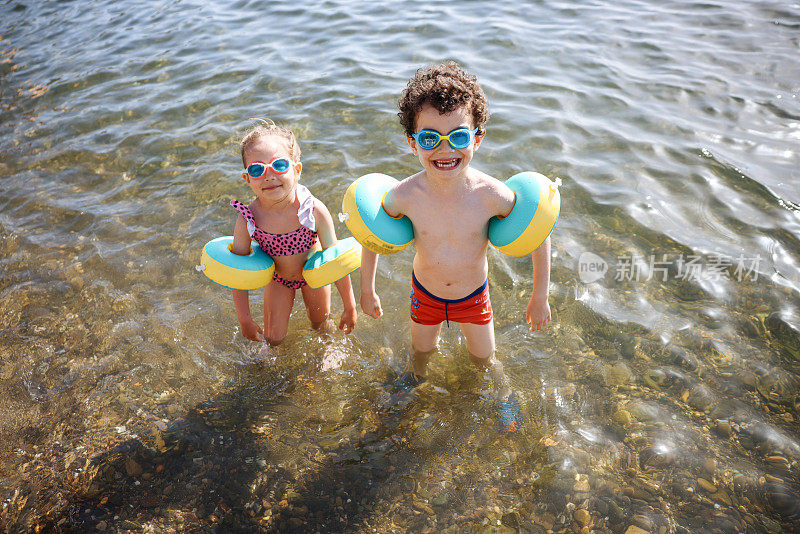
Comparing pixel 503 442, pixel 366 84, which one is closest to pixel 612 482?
pixel 503 442

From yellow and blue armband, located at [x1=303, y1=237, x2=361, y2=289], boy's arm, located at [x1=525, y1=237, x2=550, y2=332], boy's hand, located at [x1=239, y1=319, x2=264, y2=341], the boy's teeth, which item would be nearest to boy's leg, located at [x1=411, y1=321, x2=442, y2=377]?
yellow and blue armband, located at [x1=303, y1=237, x2=361, y2=289]

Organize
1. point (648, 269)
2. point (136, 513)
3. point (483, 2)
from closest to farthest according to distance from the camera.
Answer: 1. point (136, 513)
2. point (648, 269)
3. point (483, 2)

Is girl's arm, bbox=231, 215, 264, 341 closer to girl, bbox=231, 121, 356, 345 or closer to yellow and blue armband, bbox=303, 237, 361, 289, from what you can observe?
girl, bbox=231, 121, 356, 345

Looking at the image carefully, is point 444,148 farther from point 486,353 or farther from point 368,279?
point 486,353

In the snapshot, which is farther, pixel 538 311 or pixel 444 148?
pixel 538 311

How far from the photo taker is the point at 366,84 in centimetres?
720

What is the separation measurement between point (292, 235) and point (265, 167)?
51 cm

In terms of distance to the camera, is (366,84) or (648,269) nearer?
(648,269)

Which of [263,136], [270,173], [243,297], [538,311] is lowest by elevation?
[243,297]

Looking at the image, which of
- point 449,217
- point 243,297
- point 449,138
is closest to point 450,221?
point 449,217

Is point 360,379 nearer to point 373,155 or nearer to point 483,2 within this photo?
point 373,155

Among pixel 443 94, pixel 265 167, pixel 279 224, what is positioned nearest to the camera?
pixel 443 94

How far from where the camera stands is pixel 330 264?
3.40m

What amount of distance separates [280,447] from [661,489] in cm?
212
